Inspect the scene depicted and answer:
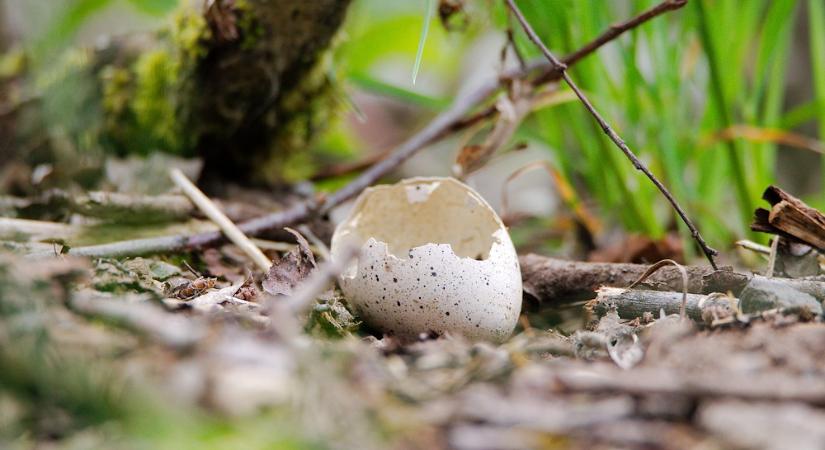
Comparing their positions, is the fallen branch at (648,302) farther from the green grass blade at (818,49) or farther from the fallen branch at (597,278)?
the green grass blade at (818,49)

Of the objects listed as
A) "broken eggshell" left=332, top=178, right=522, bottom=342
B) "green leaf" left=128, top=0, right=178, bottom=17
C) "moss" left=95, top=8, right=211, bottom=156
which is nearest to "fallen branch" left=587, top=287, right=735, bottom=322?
"broken eggshell" left=332, top=178, right=522, bottom=342

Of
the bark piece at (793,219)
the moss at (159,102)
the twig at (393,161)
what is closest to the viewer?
the bark piece at (793,219)

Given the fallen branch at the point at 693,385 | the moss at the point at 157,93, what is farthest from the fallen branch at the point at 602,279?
the moss at the point at 157,93

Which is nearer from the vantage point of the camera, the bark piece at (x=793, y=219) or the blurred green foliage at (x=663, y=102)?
the bark piece at (x=793, y=219)

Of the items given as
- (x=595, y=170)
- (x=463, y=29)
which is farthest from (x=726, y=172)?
(x=463, y=29)

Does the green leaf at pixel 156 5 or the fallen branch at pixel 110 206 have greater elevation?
the green leaf at pixel 156 5

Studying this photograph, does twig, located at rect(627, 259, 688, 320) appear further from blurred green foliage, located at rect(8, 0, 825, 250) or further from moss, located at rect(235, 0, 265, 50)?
moss, located at rect(235, 0, 265, 50)

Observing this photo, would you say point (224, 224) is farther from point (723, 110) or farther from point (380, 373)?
point (723, 110)
